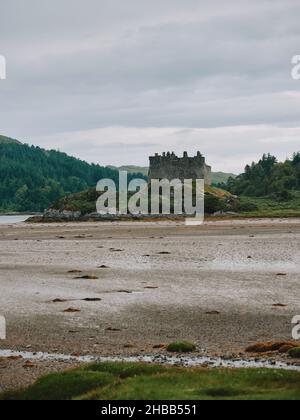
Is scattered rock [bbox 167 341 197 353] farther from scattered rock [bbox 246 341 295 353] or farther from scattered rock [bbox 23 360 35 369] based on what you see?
scattered rock [bbox 23 360 35 369]

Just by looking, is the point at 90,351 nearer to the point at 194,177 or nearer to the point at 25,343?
the point at 25,343

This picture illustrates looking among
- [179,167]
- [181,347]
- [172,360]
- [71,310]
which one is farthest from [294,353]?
[179,167]

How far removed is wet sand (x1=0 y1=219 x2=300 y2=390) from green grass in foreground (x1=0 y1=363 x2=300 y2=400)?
1915 millimetres

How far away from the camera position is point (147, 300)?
3020cm

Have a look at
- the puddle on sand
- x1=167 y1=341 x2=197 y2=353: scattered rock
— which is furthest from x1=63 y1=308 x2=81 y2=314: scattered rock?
x1=167 y1=341 x2=197 y2=353: scattered rock

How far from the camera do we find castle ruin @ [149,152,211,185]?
180125 millimetres

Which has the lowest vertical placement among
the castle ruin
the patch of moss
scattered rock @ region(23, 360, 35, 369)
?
scattered rock @ region(23, 360, 35, 369)

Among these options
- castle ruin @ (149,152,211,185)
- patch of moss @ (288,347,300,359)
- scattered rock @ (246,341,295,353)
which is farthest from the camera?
A: castle ruin @ (149,152,211,185)

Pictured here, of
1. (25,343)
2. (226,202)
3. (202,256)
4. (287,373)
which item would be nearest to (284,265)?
(202,256)

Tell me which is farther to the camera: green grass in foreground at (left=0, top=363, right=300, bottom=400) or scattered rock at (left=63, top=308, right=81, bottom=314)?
scattered rock at (left=63, top=308, right=81, bottom=314)

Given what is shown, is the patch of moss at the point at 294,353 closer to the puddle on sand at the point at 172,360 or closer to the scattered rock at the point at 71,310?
the puddle on sand at the point at 172,360

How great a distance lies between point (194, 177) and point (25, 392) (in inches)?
6491

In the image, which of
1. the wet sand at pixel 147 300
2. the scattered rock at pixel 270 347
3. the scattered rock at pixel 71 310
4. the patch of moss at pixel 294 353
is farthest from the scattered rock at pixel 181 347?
the scattered rock at pixel 71 310

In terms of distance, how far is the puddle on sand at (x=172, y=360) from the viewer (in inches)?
725
